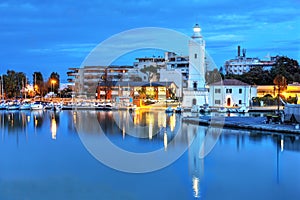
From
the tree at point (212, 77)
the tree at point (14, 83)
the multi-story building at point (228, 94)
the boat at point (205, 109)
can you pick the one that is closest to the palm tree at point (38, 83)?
the tree at point (14, 83)

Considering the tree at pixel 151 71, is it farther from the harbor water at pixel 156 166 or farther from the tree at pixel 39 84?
the harbor water at pixel 156 166

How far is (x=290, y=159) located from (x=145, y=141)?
6841mm

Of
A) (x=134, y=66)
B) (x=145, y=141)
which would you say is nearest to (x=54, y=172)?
(x=145, y=141)

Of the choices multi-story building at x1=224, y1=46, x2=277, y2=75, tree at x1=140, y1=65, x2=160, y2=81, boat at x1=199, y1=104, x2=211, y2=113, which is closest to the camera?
boat at x1=199, y1=104, x2=211, y2=113

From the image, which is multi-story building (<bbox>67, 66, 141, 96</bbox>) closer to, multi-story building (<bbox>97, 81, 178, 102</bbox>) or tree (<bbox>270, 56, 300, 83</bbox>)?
multi-story building (<bbox>97, 81, 178, 102</bbox>)

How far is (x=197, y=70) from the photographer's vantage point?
3528cm

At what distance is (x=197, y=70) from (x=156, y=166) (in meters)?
22.0

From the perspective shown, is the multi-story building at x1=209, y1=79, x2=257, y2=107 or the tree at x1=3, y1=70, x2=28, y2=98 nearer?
the multi-story building at x1=209, y1=79, x2=257, y2=107

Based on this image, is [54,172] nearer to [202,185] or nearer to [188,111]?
[202,185]

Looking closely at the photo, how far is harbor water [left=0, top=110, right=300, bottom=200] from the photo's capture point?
10.8m

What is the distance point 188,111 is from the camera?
3497 centimetres

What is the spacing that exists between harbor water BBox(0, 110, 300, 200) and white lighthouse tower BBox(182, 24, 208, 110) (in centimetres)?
1308

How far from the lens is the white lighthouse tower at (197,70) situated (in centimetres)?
3512

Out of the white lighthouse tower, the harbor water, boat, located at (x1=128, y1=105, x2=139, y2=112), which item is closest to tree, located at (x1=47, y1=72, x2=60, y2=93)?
boat, located at (x1=128, y1=105, x2=139, y2=112)
